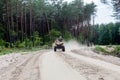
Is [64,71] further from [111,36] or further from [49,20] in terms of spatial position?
[111,36]

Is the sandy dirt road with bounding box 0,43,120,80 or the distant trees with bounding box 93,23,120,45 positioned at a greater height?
the sandy dirt road with bounding box 0,43,120,80

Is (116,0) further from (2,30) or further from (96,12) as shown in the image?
(96,12)

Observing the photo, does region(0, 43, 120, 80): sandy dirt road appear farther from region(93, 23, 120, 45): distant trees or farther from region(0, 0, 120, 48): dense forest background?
region(93, 23, 120, 45): distant trees

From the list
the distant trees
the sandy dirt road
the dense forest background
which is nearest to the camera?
the sandy dirt road

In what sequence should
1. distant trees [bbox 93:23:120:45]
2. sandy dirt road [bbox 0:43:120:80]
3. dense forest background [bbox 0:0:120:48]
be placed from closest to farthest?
sandy dirt road [bbox 0:43:120:80]
dense forest background [bbox 0:0:120:48]
distant trees [bbox 93:23:120:45]

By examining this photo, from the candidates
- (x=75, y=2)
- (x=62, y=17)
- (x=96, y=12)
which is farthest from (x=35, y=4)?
(x=96, y=12)

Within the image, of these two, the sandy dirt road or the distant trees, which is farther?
the distant trees

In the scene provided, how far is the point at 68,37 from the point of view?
8062 centimetres

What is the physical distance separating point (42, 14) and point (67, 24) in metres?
13.4

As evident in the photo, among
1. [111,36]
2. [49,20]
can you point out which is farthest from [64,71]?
[111,36]

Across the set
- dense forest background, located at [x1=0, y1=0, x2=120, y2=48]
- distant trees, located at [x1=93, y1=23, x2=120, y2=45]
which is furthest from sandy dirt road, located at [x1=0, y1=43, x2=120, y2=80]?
distant trees, located at [x1=93, y1=23, x2=120, y2=45]

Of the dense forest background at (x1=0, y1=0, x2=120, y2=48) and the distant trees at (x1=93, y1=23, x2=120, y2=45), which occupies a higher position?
the dense forest background at (x1=0, y1=0, x2=120, y2=48)

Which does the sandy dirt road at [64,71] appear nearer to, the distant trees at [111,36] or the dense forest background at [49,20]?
the dense forest background at [49,20]

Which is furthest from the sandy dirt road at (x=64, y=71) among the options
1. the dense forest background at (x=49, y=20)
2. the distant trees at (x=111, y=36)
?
the distant trees at (x=111, y=36)
